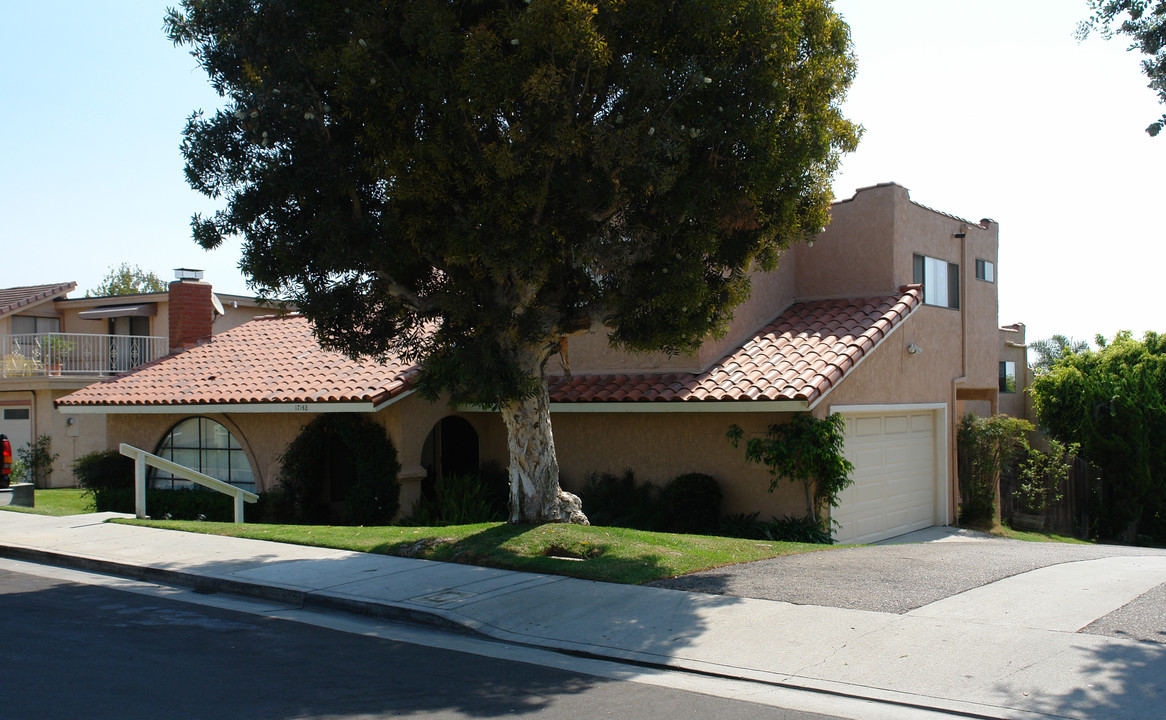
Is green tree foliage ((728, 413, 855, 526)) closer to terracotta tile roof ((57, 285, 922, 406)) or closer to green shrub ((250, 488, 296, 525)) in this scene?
terracotta tile roof ((57, 285, 922, 406))

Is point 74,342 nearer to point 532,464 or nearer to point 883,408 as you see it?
point 532,464

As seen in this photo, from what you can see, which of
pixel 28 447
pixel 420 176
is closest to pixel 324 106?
pixel 420 176

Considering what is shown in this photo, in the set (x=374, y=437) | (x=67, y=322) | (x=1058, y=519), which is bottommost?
(x=1058, y=519)

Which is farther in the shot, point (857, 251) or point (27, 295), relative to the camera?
point (27, 295)

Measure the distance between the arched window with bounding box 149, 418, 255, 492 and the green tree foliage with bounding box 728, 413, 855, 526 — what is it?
10308mm

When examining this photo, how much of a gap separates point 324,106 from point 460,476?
9.02 meters

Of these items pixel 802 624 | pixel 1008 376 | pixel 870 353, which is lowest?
pixel 802 624

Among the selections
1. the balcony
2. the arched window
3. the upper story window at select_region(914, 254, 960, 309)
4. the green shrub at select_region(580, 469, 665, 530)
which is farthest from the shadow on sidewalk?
the balcony

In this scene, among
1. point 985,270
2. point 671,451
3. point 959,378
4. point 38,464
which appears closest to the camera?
point 671,451

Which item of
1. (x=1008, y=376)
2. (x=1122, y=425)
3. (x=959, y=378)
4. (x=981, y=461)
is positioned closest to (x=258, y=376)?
(x=959, y=378)

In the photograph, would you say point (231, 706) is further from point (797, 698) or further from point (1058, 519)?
point (1058, 519)

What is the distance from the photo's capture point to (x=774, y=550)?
1134 centimetres

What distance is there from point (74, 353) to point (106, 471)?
11282 millimetres

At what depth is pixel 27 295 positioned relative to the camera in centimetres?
3328
